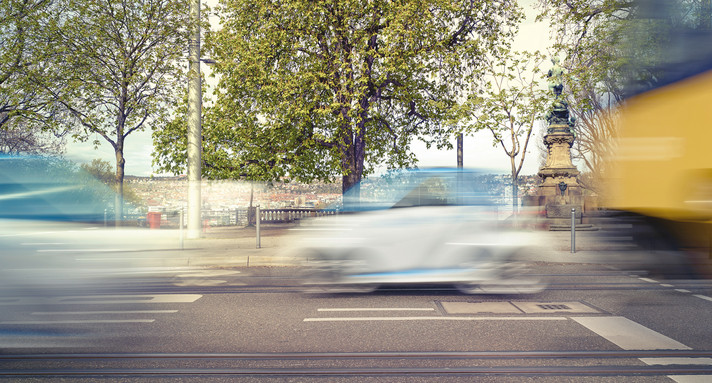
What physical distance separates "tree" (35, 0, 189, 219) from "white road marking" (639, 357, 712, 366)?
15602 mm

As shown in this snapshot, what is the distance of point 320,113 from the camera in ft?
62.4

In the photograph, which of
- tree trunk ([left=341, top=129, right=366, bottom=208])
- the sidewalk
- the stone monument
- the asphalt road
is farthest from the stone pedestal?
the asphalt road

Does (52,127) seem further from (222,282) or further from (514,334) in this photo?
(514,334)

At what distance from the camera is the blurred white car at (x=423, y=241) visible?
7.88 meters

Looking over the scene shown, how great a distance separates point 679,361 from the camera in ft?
15.5

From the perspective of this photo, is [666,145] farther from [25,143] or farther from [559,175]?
[25,143]

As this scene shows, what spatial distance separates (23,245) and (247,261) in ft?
17.0

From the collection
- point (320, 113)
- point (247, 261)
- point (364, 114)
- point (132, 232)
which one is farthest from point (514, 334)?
point (364, 114)

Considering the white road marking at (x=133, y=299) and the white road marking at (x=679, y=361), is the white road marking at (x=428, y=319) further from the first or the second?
the white road marking at (x=133, y=299)

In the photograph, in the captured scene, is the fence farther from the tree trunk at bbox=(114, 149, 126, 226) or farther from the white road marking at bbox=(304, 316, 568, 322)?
the white road marking at bbox=(304, 316, 568, 322)

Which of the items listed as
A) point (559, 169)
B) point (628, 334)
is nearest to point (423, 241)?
point (628, 334)

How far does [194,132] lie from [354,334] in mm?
11486

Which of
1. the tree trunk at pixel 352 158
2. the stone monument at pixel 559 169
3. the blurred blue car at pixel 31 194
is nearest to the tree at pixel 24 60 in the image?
the tree trunk at pixel 352 158

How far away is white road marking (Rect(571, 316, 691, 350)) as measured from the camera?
205 inches
